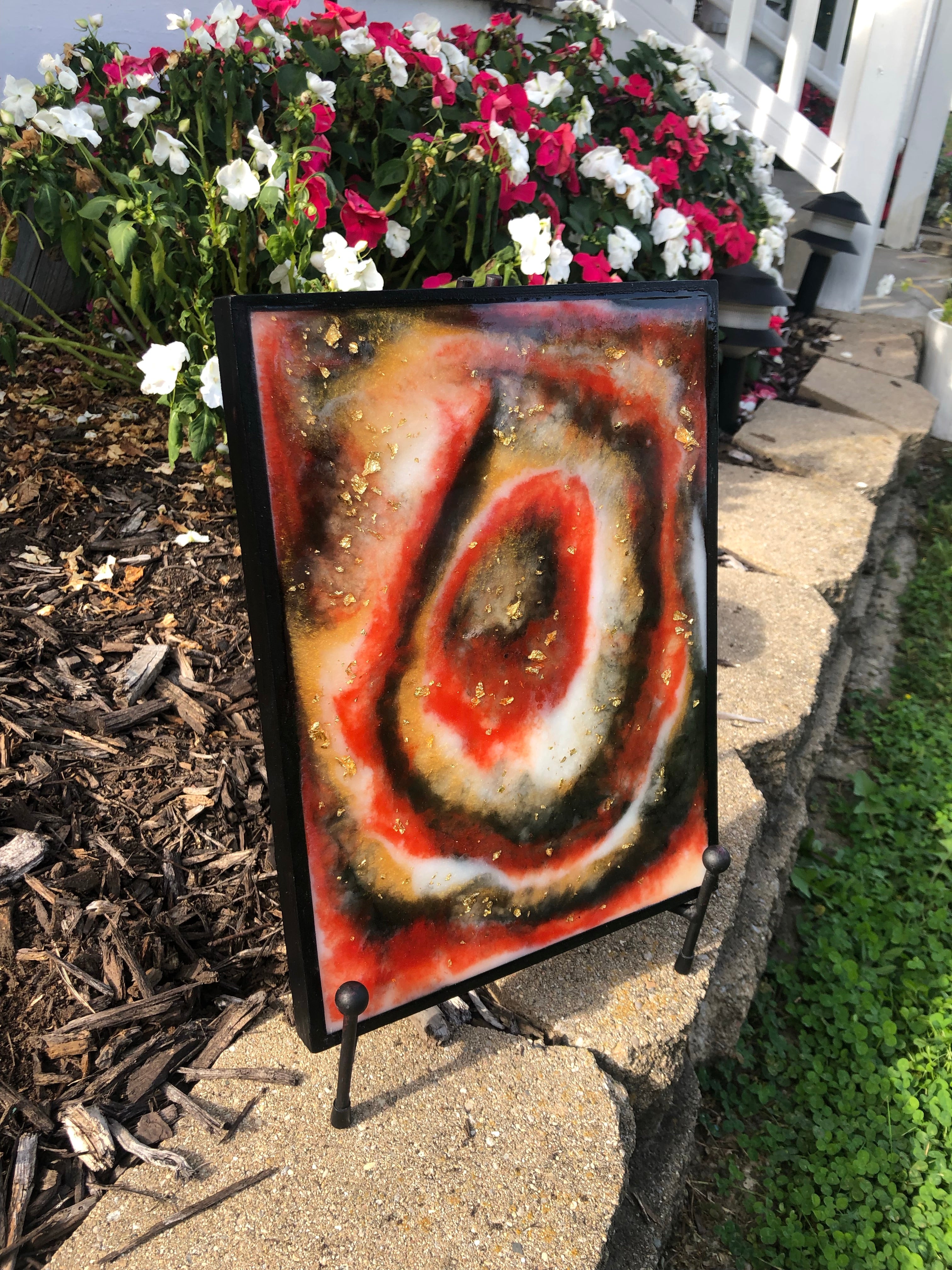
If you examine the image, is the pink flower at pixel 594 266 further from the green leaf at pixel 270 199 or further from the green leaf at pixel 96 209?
the green leaf at pixel 96 209

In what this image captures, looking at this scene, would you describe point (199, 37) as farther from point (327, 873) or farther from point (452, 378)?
point (327, 873)

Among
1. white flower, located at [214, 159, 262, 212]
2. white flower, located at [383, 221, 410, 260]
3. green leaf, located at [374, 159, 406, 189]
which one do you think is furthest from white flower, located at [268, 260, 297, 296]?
green leaf, located at [374, 159, 406, 189]

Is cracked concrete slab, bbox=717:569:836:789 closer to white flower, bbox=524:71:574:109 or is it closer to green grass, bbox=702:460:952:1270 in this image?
green grass, bbox=702:460:952:1270

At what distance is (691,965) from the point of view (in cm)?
146

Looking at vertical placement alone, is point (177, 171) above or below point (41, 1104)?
above

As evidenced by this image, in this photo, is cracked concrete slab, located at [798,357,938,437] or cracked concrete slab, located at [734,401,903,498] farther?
cracked concrete slab, located at [798,357,938,437]

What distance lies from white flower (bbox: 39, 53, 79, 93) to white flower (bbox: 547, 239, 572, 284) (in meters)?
1.09

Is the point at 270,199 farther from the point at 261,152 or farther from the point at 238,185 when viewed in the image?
the point at 261,152

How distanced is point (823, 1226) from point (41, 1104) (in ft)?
4.33

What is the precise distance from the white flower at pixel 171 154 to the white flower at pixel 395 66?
600 mm

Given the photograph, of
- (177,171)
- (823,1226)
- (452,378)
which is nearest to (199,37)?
(177,171)

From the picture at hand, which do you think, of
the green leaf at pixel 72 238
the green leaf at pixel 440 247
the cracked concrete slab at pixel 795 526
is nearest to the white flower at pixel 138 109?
the green leaf at pixel 72 238

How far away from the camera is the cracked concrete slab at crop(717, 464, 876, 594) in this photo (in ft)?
9.16

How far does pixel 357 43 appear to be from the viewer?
2188 millimetres
